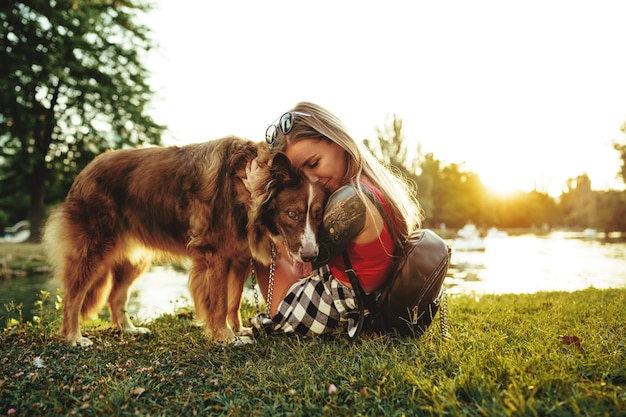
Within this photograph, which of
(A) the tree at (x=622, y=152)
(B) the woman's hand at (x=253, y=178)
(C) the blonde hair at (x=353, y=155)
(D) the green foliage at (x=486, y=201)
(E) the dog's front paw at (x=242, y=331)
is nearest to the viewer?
(C) the blonde hair at (x=353, y=155)

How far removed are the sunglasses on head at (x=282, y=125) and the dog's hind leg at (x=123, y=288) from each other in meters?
1.96

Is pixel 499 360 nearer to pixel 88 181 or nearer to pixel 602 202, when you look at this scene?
pixel 88 181

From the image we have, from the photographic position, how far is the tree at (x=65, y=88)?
1576cm

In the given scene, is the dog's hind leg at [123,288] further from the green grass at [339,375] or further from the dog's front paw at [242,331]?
the dog's front paw at [242,331]

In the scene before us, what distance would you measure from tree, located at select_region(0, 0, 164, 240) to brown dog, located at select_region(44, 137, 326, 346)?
48.5 ft

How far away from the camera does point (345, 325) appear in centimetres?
329

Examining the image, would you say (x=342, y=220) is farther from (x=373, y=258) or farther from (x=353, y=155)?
(x=353, y=155)

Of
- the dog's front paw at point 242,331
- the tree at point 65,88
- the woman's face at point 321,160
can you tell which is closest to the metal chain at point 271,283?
the dog's front paw at point 242,331

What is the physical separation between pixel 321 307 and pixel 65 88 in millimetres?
18441

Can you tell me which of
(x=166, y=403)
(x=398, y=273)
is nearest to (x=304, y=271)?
(x=398, y=273)

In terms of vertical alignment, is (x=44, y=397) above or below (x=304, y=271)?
below

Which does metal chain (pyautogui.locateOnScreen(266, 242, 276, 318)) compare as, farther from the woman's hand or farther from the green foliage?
the green foliage

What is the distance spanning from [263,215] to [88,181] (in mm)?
1745

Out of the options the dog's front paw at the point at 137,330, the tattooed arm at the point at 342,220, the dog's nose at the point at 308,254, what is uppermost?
the tattooed arm at the point at 342,220
